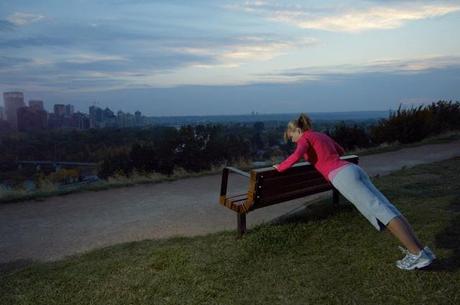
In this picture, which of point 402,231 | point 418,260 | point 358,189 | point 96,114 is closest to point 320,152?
point 358,189

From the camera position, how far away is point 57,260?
5.41 meters

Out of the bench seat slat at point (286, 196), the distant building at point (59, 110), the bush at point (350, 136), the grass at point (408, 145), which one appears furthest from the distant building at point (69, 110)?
the bench seat slat at point (286, 196)

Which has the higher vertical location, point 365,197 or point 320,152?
point 320,152

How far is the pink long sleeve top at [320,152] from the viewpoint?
450cm

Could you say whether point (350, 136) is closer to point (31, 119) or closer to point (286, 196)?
point (286, 196)

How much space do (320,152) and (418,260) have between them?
1.32 meters

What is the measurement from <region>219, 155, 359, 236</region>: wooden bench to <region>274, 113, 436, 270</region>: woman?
69 cm

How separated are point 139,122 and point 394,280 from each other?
49.5 metres

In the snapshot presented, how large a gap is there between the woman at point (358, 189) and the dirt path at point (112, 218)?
Answer: 239cm

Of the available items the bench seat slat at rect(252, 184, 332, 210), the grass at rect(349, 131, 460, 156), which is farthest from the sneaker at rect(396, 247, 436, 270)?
the grass at rect(349, 131, 460, 156)

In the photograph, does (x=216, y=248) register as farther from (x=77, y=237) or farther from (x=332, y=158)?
(x=77, y=237)

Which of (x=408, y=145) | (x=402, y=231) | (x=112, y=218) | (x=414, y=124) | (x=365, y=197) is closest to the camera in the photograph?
(x=402, y=231)

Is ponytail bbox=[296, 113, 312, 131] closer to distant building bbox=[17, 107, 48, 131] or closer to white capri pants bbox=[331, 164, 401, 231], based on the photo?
white capri pants bbox=[331, 164, 401, 231]

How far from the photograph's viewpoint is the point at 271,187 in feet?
18.3
